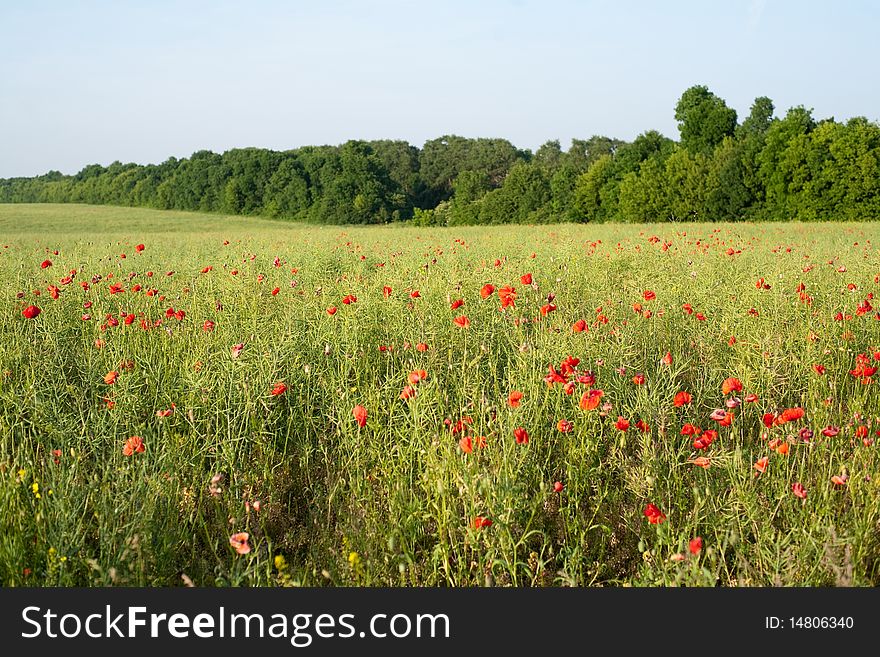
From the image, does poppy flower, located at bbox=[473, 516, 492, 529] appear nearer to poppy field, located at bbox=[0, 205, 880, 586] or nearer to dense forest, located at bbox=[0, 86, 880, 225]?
poppy field, located at bbox=[0, 205, 880, 586]

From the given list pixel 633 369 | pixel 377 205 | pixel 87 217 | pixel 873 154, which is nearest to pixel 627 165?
pixel 873 154

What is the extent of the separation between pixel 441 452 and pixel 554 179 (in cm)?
4190

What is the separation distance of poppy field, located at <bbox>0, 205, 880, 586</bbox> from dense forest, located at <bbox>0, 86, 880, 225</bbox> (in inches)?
1123

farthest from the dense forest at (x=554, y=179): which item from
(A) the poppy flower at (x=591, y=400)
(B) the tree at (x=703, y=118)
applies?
(A) the poppy flower at (x=591, y=400)

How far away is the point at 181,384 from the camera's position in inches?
114

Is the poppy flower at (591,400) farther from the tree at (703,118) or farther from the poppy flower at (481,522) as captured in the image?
the tree at (703,118)

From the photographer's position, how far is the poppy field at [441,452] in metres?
1.89

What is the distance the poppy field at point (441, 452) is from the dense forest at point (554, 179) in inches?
1123

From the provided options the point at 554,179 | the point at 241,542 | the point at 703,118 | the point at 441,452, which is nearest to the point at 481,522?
the point at 441,452

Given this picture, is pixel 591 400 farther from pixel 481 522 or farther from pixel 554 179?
pixel 554 179

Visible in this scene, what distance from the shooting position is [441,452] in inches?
88.3

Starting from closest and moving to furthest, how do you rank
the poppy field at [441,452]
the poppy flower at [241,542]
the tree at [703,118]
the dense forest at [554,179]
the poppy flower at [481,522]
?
the poppy flower at [241,542], the poppy flower at [481,522], the poppy field at [441,452], the dense forest at [554,179], the tree at [703,118]

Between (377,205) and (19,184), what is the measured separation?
56674mm

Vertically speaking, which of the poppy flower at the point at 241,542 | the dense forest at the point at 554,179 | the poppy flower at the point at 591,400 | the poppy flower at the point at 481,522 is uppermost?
the dense forest at the point at 554,179
